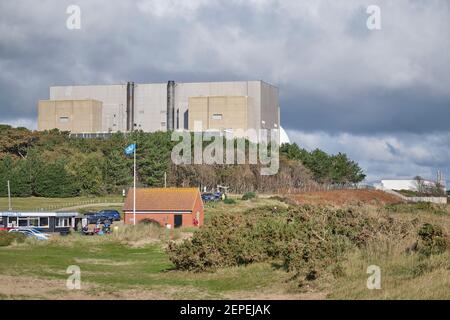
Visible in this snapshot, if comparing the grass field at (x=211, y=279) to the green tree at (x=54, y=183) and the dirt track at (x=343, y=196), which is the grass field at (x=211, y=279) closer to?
the dirt track at (x=343, y=196)

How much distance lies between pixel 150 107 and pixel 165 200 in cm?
7799

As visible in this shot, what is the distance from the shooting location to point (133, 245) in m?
45.6

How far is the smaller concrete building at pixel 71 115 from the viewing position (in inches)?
5610

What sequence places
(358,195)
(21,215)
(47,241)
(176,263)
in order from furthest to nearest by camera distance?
(358,195) < (21,215) < (47,241) < (176,263)

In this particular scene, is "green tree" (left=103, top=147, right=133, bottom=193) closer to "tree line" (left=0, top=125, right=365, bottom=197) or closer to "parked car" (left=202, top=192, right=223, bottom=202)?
"tree line" (left=0, top=125, right=365, bottom=197)

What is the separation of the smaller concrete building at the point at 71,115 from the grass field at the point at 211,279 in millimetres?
107496

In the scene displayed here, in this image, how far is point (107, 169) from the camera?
354 feet

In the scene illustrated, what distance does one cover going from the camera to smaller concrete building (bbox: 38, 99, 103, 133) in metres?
142

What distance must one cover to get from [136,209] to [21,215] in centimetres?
1169

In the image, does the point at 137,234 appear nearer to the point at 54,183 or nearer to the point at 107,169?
the point at 54,183

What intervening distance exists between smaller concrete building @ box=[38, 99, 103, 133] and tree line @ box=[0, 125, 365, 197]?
1499 centimetres
